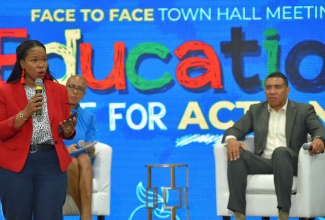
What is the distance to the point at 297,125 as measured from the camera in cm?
501

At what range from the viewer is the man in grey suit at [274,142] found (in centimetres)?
464

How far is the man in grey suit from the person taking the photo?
15.2 feet

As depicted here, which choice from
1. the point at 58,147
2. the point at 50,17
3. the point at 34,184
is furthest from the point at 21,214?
the point at 50,17

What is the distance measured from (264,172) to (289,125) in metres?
0.40

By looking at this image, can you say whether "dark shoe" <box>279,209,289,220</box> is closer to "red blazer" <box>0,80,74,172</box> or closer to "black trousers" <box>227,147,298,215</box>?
"black trousers" <box>227,147,298,215</box>

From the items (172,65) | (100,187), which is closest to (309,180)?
(100,187)

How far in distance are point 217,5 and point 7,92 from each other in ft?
9.34

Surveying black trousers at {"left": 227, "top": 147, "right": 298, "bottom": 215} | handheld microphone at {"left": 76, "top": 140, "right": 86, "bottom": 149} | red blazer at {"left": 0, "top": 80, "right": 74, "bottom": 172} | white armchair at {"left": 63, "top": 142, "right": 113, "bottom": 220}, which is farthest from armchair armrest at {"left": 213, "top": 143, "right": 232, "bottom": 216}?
red blazer at {"left": 0, "top": 80, "right": 74, "bottom": 172}

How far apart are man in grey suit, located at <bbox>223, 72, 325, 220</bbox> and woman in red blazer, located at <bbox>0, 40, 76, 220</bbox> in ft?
5.53

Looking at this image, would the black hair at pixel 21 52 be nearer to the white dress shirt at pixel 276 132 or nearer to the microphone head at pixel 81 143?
the microphone head at pixel 81 143

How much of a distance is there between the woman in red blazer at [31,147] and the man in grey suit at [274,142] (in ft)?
5.53

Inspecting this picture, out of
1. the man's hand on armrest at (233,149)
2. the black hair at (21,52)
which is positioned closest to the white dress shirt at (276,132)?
the man's hand on armrest at (233,149)

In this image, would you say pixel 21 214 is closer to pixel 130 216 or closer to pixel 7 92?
pixel 7 92

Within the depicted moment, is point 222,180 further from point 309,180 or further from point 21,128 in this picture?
point 21,128
